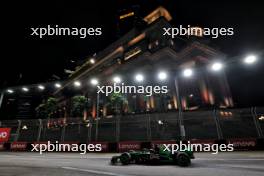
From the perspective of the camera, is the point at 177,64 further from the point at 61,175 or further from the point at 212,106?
the point at 61,175

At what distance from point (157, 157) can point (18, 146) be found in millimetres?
18451

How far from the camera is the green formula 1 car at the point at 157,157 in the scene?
8037mm

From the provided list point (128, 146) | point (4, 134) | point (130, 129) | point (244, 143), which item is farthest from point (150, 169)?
point (4, 134)

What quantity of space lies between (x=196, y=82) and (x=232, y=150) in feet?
103

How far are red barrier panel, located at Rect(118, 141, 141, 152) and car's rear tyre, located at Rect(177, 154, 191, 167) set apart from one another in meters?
7.57

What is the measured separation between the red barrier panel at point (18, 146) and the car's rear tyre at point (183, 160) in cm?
1844

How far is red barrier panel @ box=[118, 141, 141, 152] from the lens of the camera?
15.3 metres

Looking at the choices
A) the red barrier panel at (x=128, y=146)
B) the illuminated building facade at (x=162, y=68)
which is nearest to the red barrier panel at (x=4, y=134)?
the red barrier panel at (x=128, y=146)

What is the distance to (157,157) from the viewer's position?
8.63 m

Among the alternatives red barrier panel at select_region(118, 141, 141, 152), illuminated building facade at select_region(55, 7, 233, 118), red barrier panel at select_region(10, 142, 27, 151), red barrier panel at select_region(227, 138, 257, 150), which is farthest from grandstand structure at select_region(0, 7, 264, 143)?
red barrier panel at select_region(118, 141, 141, 152)

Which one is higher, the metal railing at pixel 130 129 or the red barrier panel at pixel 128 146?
the metal railing at pixel 130 129

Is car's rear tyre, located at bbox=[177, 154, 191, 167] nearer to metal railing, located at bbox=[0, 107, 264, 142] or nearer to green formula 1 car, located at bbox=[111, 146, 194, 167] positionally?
green formula 1 car, located at bbox=[111, 146, 194, 167]
